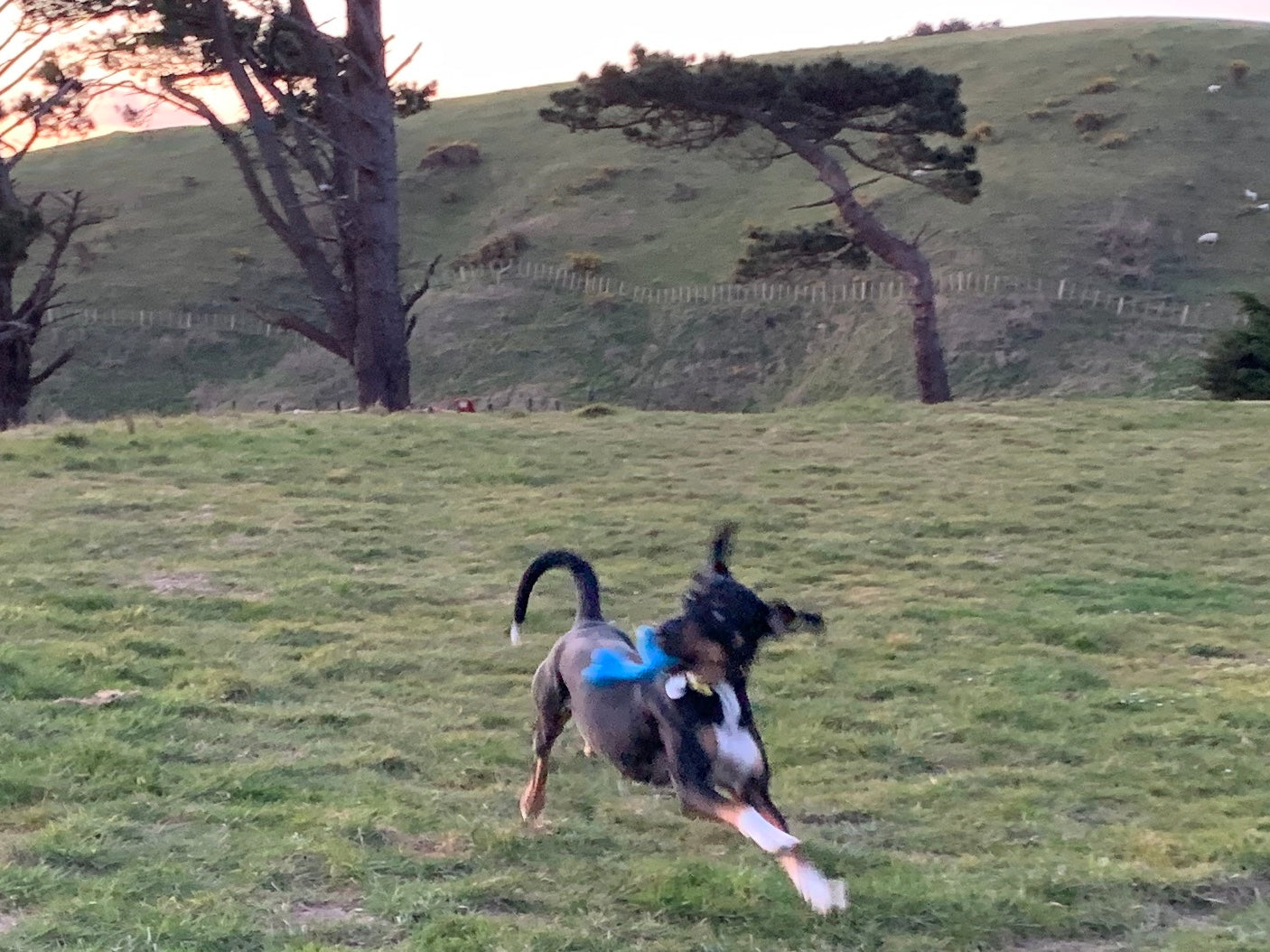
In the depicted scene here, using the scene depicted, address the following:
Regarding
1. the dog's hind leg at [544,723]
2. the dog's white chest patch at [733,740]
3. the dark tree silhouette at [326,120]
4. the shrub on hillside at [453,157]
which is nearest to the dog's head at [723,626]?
the dog's white chest patch at [733,740]

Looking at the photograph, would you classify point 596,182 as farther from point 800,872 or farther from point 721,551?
point 800,872

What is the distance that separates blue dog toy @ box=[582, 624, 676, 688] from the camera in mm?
4613

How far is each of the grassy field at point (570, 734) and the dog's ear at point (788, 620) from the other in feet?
3.46

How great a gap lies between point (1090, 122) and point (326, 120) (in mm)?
37973

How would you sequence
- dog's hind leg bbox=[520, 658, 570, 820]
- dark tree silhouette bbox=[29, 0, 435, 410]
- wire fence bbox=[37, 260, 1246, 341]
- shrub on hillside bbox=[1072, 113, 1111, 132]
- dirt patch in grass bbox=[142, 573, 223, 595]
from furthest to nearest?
1. shrub on hillside bbox=[1072, 113, 1111, 132]
2. wire fence bbox=[37, 260, 1246, 341]
3. dark tree silhouette bbox=[29, 0, 435, 410]
4. dirt patch in grass bbox=[142, 573, 223, 595]
5. dog's hind leg bbox=[520, 658, 570, 820]

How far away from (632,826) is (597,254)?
145 feet

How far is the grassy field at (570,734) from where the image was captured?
4.79 meters

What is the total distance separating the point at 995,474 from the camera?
14.7 metres

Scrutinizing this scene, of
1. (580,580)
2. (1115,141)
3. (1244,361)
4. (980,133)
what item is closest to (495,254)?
(980,133)

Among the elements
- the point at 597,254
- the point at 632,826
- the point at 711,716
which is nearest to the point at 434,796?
the point at 632,826

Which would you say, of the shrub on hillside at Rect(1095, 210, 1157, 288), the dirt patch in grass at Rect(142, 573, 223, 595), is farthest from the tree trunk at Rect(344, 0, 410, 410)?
the shrub on hillside at Rect(1095, 210, 1157, 288)

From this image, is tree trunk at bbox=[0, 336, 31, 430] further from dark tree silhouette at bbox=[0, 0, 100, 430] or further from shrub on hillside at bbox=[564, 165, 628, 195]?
shrub on hillside at bbox=[564, 165, 628, 195]

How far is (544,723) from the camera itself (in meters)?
5.58

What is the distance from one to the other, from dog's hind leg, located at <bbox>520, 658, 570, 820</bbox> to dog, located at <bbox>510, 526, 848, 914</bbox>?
0.37m
